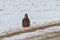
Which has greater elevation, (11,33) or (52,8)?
(11,33)

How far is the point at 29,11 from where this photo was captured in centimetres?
530

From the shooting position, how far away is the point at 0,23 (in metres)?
4.38

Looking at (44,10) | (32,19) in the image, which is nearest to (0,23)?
(32,19)

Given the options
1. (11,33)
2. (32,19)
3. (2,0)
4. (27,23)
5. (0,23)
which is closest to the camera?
(11,33)

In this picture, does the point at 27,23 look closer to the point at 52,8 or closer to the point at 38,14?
the point at 38,14

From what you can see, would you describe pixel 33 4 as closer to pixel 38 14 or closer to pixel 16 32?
pixel 38 14

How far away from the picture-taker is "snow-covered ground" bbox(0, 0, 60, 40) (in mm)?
4483

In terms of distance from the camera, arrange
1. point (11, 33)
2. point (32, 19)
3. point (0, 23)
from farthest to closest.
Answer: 1. point (32, 19)
2. point (0, 23)
3. point (11, 33)

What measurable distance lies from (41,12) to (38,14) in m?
0.17

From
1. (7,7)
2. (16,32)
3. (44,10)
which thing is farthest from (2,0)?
(16,32)

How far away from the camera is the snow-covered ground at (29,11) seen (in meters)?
4.48

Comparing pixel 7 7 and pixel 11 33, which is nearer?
pixel 11 33

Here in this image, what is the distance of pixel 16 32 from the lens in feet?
7.62

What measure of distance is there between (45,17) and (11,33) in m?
2.62
